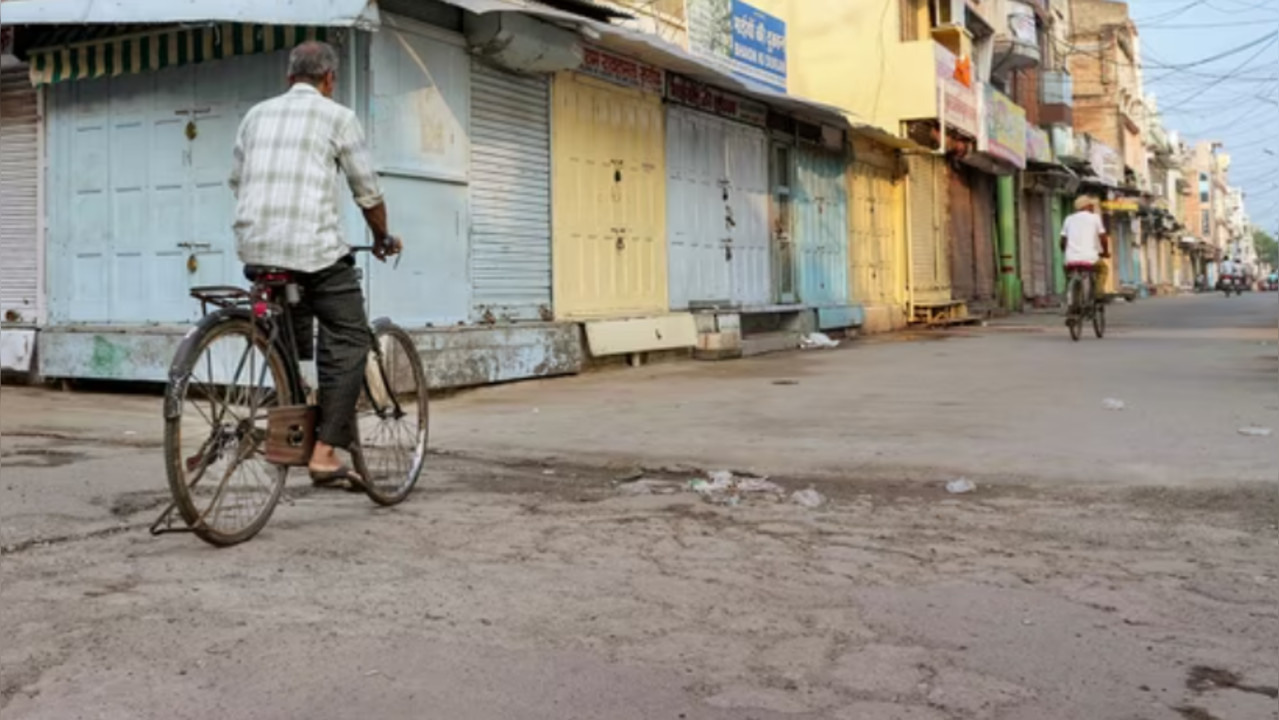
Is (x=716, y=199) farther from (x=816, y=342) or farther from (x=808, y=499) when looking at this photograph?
(x=808, y=499)

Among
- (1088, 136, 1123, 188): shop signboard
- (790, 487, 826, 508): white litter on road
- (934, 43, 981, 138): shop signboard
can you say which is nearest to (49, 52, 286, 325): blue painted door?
(790, 487, 826, 508): white litter on road

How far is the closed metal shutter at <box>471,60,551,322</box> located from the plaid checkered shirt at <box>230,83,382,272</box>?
17.9ft

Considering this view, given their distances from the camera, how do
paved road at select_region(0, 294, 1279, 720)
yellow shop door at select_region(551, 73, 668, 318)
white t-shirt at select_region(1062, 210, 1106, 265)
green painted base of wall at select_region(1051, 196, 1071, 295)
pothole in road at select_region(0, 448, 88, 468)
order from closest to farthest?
1. paved road at select_region(0, 294, 1279, 720)
2. pothole in road at select_region(0, 448, 88, 468)
3. yellow shop door at select_region(551, 73, 668, 318)
4. white t-shirt at select_region(1062, 210, 1106, 265)
5. green painted base of wall at select_region(1051, 196, 1071, 295)

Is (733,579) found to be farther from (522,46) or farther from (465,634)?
(522,46)

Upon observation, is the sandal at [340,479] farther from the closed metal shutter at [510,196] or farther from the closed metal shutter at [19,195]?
the closed metal shutter at [19,195]

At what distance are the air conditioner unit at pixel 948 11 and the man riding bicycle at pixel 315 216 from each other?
20583 millimetres

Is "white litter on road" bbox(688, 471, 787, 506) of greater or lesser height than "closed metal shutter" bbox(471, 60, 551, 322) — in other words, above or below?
below

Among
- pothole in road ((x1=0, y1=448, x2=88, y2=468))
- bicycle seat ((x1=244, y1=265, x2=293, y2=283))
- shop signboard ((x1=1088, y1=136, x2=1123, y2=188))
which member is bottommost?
pothole in road ((x1=0, y1=448, x2=88, y2=468))

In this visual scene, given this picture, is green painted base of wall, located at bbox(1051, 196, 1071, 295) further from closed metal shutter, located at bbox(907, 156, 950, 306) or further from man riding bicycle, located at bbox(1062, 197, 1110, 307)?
man riding bicycle, located at bbox(1062, 197, 1110, 307)

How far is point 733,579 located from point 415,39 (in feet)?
22.2

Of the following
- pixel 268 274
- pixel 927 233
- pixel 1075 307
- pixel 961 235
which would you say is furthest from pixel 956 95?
pixel 268 274

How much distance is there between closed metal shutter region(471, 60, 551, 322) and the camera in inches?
380

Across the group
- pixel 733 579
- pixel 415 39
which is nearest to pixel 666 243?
pixel 415 39

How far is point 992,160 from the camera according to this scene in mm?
24797
